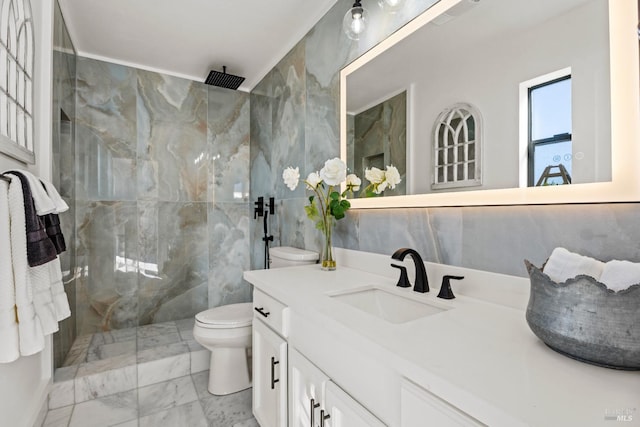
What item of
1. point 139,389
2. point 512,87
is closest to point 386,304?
point 512,87

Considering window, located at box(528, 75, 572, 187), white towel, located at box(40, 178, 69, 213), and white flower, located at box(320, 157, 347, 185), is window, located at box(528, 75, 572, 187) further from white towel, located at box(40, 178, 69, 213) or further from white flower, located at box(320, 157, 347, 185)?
white towel, located at box(40, 178, 69, 213)

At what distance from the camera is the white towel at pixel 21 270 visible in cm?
109

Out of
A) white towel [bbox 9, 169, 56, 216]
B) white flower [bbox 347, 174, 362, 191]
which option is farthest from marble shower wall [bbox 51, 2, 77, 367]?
white flower [bbox 347, 174, 362, 191]

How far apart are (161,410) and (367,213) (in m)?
1.68

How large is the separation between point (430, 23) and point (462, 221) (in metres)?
0.85

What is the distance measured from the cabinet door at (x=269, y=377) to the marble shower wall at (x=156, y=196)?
1.69 meters

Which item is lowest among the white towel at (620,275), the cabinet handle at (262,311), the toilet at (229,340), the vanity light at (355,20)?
the toilet at (229,340)

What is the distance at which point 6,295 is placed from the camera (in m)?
1.05

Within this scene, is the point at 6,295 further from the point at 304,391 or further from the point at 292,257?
the point at 292,257

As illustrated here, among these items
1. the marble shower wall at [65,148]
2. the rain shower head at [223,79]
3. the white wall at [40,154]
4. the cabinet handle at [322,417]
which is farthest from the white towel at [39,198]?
the rain shower head at [223,79]

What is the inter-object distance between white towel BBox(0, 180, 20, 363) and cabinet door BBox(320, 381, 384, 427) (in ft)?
3.52

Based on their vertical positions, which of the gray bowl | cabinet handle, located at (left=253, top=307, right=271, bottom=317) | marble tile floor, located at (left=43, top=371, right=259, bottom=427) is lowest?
marble tile floor, located at (left=43, top=371, right=259, bottom=427)

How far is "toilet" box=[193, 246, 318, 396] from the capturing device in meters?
1.93

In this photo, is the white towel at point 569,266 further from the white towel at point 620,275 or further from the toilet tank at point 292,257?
the toilet tank at point 292,257
